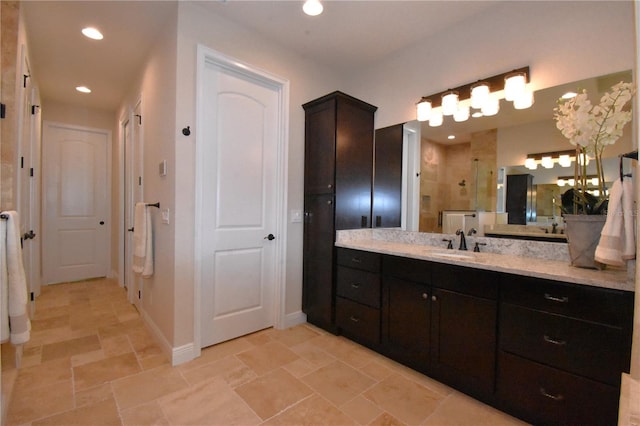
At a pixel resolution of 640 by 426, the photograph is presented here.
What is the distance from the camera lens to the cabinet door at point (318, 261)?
2.66 m

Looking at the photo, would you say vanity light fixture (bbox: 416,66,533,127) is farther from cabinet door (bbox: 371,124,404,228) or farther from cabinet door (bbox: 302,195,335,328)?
cabinet door (bbox: 302,195,335,328)

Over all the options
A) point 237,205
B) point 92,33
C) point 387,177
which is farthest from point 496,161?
point 92,33

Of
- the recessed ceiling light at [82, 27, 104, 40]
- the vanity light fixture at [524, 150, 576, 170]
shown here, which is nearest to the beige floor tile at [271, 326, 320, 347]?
the vanity light fixture at [524, 150, 576, 170]

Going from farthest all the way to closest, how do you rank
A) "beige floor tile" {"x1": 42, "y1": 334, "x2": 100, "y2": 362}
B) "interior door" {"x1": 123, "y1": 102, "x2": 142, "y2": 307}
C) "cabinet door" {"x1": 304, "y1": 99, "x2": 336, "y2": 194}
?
"interior door" {"x1": 123, "y1": 102, "x2": 142, "y2": 307} → "cabinet door" {"x1": 304, "y1": 99, "x2": 336, "y2": 194} → "beige floor tile" {"x1": 42, "y1": 334, "x2": 100, "y2": 362}

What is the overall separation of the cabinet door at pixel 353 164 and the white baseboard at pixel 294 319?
3.28 ft

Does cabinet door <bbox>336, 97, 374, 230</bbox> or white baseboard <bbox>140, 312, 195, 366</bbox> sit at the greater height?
cabinet door <bbox>336, 97, 374, 230</bbox>

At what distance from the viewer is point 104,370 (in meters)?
2.07

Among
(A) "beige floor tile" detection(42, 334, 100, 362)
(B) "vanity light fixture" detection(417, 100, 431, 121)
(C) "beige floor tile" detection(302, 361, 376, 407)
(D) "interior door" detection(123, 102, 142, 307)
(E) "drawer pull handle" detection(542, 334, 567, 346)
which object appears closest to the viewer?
(E) "drawer pull handle" detection(542, 334, 567, 346)

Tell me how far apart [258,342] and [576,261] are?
2.34 meters

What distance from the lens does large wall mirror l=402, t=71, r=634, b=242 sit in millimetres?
1927

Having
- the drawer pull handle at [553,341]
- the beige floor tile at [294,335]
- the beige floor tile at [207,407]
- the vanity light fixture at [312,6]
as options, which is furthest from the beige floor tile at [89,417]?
the vanity light fixture at [312,6]

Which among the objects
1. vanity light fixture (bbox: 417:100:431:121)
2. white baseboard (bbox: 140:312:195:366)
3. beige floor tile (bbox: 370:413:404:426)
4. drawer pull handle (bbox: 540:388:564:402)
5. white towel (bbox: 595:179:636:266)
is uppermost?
vanity light fixture (bbox: 417:100:431:121)

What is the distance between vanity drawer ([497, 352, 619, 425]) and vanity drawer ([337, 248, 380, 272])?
0.99 m

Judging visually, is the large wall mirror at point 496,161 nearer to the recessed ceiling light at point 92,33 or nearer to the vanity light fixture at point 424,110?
the vanity light fixture at point 424,110
